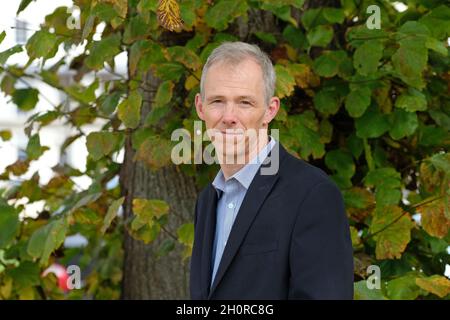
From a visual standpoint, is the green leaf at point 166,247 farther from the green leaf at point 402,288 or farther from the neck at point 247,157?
the neck at point 247,157

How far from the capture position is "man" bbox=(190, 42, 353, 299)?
1.44 metres

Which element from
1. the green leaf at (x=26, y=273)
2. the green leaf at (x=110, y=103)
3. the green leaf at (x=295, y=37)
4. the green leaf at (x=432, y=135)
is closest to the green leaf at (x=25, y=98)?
the green leaf at (x=110, y=103)

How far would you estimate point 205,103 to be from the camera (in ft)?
5.29

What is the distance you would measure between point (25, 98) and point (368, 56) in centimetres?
138

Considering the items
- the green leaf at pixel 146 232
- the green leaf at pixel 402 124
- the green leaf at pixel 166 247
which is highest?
the green leaf at pixel 402 124

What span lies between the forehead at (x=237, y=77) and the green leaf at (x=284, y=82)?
1.01 metres

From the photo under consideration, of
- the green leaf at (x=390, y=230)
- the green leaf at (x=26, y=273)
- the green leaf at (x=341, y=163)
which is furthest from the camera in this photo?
the green leaf at (x=26, y=273)

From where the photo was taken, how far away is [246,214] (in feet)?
4.95

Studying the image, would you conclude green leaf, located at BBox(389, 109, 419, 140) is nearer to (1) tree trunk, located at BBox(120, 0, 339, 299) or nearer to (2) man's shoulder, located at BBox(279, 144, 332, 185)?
(1) tree trunk, located at BBox(120, 0, 339, 299)

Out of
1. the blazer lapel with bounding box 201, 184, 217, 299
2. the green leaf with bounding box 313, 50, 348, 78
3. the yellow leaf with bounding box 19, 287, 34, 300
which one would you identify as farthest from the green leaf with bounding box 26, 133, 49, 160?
the blazer lapel with bounding box 201, 184, 217, 299

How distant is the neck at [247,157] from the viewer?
1.57 m

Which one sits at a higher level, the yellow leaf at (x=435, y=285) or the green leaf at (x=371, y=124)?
the green leaf at (x=371, y=124)

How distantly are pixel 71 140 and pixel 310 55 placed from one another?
1017mm
